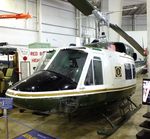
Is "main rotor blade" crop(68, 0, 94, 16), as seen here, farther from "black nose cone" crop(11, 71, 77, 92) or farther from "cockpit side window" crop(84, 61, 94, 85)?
"black nose cone" crop(11, 71, 77, 92)

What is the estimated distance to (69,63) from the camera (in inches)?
186

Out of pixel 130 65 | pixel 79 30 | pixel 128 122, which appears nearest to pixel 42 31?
pixel 79 30

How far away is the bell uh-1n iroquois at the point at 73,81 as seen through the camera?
4184mm

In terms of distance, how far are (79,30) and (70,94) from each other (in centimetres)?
1480

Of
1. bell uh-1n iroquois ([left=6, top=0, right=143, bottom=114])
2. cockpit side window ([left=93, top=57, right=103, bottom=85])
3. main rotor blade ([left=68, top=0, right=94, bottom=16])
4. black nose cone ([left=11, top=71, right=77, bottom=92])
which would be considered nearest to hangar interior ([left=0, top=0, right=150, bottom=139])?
bell uh-1n iroquois ([left=6, top=0, right=143, bottom=114])

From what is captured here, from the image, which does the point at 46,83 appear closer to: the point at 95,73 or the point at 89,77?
the point at 89,77

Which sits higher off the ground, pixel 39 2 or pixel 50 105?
pixel 39 2

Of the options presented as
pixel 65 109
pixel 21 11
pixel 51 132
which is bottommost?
pixel 51 132

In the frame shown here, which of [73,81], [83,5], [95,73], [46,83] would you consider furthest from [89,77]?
[83,5]

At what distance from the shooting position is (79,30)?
18703 mm

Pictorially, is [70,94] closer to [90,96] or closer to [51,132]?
[90,96]

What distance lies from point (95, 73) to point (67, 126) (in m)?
1.48

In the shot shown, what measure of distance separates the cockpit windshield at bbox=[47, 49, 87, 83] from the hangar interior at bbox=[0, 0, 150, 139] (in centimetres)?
81

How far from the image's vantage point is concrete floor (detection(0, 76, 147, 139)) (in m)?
4.96
